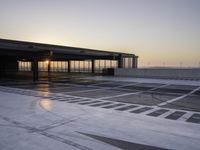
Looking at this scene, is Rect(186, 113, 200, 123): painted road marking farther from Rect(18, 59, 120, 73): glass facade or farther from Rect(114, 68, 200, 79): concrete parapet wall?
Rect(18, 59, 120, 73): glass facade

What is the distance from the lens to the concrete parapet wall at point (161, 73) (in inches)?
1203

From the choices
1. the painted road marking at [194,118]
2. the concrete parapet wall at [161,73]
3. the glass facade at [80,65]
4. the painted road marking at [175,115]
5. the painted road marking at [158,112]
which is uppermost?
the glass facade at [80,65]

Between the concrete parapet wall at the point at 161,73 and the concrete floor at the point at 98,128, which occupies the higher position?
the concrete parapet wall at the point at 161,73

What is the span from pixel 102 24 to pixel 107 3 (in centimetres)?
732

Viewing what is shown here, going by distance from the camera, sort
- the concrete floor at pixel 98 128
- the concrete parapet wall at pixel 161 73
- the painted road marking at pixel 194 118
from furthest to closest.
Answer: the concrete parapet wall at pixel 161 73
the painted road marking at pixel 194 118
the concrete floor at pixel 98 128

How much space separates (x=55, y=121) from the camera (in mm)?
7359

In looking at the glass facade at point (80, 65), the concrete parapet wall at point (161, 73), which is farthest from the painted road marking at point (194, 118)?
the glass facade at point (80, 65)

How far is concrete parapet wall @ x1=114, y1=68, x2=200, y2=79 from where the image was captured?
30.5m

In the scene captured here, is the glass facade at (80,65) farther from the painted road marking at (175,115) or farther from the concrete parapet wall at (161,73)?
the painted road marking at (175,115)

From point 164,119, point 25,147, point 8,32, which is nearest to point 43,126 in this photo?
point 25,147

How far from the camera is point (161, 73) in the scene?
33312 mm

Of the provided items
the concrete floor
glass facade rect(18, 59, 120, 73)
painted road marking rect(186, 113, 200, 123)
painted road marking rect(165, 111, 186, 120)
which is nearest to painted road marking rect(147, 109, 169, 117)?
the concrete floor

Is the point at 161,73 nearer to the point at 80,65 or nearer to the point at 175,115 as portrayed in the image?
the point at 175,115

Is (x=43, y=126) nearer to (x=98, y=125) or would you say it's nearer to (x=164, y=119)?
(x=98, y=125)
